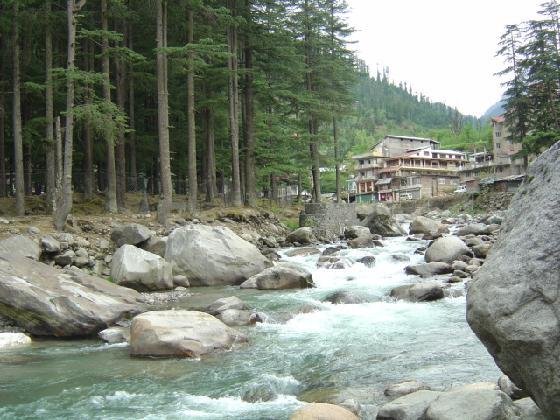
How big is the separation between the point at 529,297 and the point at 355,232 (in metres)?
25.9

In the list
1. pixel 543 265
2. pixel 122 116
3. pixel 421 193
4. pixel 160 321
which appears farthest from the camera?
pixel 421 193

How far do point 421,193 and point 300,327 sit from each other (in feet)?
260

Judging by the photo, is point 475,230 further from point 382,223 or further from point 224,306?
point 224,306

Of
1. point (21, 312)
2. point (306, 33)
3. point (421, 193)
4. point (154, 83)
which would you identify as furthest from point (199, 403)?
point (421, 193)

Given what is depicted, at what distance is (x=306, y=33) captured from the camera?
36531 mm

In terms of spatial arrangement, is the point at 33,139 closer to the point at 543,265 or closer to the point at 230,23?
the point at 230,23

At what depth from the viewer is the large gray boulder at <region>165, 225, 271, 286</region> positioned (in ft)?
54.7

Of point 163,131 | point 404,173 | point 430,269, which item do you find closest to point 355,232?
point 430,269

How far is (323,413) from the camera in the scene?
5473 millimetres

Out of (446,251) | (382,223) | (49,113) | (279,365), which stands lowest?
(279,365)

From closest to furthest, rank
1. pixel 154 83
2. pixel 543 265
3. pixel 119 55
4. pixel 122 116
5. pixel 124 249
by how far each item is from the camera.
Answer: pixel 543 265, pixel 124 249, pixel 122 116, pixel 119 55, pixel 154 83

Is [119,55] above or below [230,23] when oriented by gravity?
below

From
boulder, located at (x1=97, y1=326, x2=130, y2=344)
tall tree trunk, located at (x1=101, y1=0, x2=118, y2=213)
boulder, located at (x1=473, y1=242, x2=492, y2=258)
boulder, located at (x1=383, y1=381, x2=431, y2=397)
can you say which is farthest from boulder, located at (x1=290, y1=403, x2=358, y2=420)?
tall tree trunk, located at (x1=101, y1=0, x2=118, y2=213)

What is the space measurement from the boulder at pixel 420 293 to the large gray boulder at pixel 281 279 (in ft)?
10.4
